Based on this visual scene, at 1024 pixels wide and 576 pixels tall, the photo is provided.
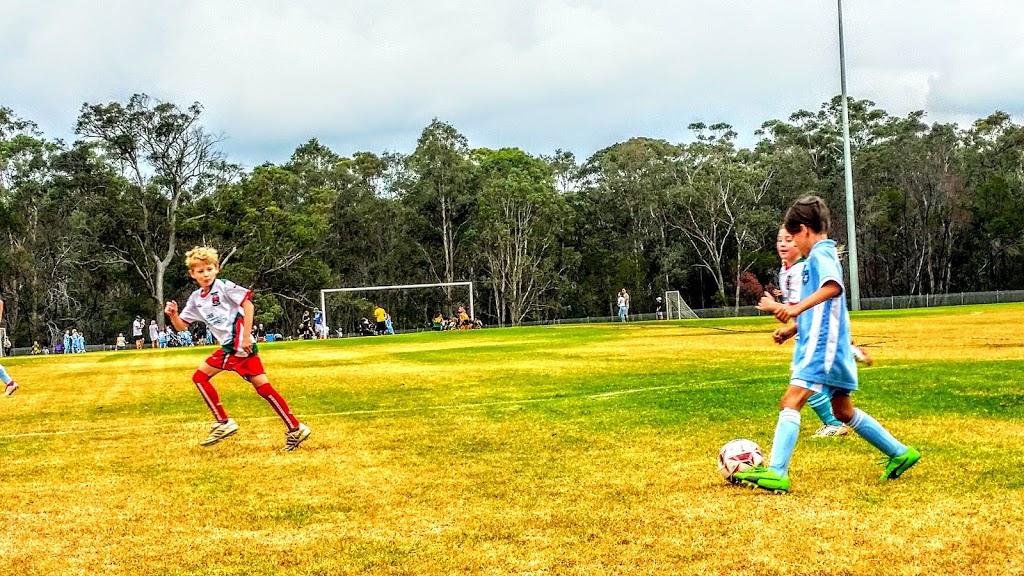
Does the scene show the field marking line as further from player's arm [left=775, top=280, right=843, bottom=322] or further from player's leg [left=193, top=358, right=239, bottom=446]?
player's arm [left=775, top=280, right=843, bottom=322]

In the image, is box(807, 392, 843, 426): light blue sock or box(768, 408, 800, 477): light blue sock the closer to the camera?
box(768, 408, 800, 477): light blue sock

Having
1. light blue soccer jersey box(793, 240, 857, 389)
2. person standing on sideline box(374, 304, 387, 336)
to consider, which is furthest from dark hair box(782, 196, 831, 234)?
person standing on sideline box(374, 304, 387, 336)

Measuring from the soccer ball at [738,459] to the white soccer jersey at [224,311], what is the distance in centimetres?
524

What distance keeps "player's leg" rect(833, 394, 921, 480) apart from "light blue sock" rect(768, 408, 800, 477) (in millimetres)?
381

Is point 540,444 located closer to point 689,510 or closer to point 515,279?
point 689,510

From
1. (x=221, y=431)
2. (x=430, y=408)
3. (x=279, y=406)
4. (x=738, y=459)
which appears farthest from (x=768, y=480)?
(x=430, y=408)

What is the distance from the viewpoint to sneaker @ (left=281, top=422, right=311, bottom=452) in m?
9.56

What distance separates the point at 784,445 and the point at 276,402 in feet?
17.8

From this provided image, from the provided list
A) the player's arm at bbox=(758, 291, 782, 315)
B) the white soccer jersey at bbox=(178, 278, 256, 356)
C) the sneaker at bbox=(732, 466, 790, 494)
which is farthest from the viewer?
the white soccer jersey at bbox=(178, 278, 256, 356)

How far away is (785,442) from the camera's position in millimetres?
6508

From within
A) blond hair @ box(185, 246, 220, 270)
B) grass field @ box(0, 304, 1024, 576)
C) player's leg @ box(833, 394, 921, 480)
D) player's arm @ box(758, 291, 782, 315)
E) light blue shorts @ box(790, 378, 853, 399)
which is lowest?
grass field @ box(0, 304, 1024, 576)

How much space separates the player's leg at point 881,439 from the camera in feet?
21.9

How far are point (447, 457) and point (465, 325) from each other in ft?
170

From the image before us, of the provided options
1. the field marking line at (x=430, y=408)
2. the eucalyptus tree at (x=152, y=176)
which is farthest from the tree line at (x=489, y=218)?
the field marking line at (x=430, y=408)
